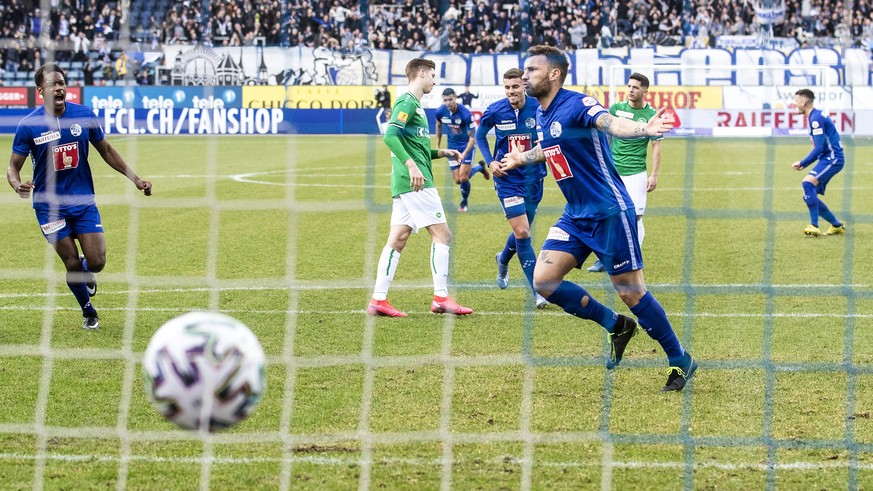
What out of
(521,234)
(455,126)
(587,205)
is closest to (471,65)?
(455,126)

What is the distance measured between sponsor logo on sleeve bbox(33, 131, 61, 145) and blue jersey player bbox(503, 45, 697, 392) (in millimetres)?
3650

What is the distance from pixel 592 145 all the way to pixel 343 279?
4647 mm

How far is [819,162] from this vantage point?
14414mm

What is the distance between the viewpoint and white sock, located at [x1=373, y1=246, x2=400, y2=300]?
8766 mm

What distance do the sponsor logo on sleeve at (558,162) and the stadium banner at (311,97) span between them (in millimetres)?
27424

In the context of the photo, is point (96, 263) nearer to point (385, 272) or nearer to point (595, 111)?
point (385, 272)

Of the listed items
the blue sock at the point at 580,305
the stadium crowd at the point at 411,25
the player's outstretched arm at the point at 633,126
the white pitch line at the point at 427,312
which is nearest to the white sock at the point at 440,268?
the white pitch line at the point at 427,312

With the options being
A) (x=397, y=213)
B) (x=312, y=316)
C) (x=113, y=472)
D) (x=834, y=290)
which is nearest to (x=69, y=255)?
(x=312, y=316)

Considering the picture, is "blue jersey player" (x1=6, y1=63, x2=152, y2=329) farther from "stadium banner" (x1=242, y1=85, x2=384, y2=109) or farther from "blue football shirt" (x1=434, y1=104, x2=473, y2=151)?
"stadium banner" (x1=242, y1=85, x2=384, y2=109)

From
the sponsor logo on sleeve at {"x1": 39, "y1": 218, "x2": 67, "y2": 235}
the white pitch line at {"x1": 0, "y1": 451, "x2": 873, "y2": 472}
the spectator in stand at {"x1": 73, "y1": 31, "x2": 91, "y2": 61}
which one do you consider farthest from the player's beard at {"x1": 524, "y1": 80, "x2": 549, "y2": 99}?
the spectator in stand at {"x1": 73, "y1": 31, "x2": 91, "y2": 61}

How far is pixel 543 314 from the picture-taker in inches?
348

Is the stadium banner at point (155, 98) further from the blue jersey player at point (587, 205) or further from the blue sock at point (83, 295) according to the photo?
the blue jersey player at point (587, 205)

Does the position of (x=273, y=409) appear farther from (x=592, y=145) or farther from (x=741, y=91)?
(x=741, y=91)

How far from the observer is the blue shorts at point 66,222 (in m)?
8.24
